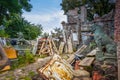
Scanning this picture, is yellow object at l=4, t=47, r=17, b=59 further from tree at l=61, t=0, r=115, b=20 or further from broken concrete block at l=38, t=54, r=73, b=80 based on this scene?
tree at l=61, t=0, r=115, b=20

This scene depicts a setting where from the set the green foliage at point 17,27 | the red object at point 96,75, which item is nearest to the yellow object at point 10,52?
the red object at point 96,75

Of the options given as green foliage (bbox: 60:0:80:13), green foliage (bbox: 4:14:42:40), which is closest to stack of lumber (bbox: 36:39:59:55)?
green foliage (bbox: 4:14:42:40)

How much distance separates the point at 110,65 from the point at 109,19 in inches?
88.6

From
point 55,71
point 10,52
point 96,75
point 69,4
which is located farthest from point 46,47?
point 69,4

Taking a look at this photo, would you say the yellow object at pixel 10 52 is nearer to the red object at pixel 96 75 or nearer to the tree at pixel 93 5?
the red object at pixel 96 75

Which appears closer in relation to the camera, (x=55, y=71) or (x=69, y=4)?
(x=55, y=71)

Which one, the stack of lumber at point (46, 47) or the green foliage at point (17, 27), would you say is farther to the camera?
the green foliage at point (17, 27)

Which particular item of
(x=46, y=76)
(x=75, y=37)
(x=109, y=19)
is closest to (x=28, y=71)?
(x=46, y=76)

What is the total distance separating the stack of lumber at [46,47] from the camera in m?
17.7

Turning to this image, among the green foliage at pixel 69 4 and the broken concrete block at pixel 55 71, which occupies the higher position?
the green foliage at pixel 69 4

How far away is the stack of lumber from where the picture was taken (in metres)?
17.7

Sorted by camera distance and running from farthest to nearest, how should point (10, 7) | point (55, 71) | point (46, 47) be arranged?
1. point (10, 7)
2. point (46, 47)
3. point (55, 71)

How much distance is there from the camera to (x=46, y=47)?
1784cm

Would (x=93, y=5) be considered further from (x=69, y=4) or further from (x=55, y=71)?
(x=55, y=71)
